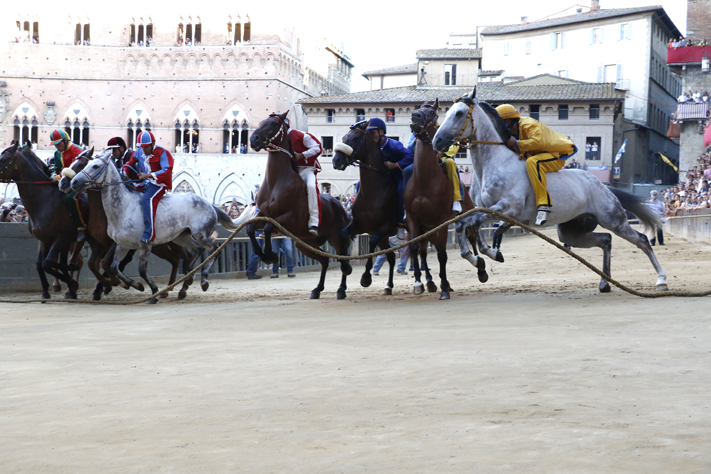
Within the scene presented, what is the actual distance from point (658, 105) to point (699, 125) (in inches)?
963

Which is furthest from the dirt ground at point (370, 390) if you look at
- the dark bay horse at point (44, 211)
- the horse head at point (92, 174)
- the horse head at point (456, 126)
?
the dark bay horse at point (44, 211)

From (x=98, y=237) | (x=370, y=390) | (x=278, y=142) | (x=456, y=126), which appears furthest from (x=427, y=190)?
(x=370, y=390)

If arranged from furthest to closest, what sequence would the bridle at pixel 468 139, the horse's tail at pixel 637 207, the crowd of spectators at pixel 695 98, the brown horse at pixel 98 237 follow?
the crowd of spectators at pixel 695 98 < the brown horse at pixel 98 237 < the horse's tail at pixel 637 207 < the bridle at pixel 468 139

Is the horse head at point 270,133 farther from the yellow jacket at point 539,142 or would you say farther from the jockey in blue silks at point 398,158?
the yellow jacket at point 539,142

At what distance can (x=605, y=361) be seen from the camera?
643 centimetres

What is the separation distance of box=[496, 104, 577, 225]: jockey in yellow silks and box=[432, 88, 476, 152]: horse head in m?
0.56

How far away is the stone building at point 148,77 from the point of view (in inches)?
2557

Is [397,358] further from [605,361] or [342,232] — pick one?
[342,232]

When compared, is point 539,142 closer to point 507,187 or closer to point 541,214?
point 507,187

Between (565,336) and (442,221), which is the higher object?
(442,221)

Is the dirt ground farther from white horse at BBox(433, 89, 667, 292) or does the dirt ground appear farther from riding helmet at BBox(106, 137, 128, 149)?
riding helmet at BBox(106, 137, 128, 149)

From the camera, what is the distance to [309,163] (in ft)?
42.4

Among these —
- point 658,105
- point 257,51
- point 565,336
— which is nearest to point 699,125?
point 658,105

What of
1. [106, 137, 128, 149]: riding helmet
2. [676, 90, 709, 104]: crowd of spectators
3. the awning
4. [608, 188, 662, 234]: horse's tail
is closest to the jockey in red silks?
[106, 137, 128, 149]: riding helmet
